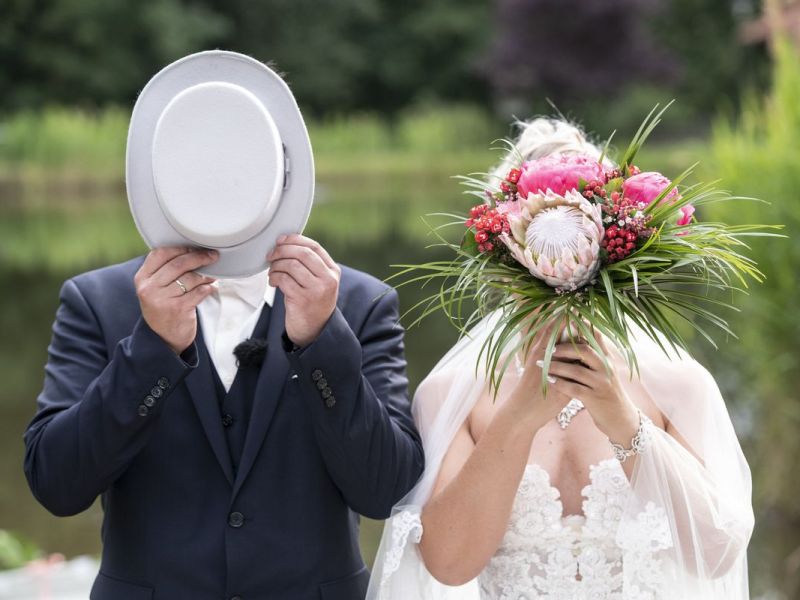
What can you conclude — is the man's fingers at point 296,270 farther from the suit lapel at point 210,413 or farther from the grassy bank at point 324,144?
the grassy bank at point 324,144

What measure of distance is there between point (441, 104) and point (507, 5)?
4199 mm

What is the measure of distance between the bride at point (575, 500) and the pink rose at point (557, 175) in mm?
371

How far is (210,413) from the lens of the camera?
2252 mm

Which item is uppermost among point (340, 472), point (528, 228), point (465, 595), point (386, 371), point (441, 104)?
point (528, 228)

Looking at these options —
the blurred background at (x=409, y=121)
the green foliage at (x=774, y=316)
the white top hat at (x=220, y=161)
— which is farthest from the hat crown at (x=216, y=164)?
the green foliage at (x=774, y=316)

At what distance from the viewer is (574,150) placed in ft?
8.65

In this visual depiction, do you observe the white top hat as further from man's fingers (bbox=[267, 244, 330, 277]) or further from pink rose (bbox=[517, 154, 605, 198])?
pink rose (bbox=[517, 154, 605, 198])

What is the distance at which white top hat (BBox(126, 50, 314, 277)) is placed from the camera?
6.50 feet

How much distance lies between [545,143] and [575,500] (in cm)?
82

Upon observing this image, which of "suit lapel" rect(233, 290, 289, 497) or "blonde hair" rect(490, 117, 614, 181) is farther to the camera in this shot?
"blonde hair" rect(490, 117, 614, 181)

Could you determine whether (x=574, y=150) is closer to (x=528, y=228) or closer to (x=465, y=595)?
(x=528, y=228)

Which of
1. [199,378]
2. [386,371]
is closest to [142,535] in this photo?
[199,378]

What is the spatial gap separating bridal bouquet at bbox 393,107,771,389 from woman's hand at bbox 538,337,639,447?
0.06m

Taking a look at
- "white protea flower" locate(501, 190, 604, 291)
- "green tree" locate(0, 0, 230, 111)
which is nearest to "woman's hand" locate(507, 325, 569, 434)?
"white protea flower" locate(501, 190, 604, 291)
